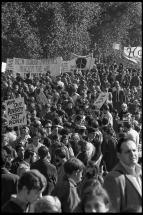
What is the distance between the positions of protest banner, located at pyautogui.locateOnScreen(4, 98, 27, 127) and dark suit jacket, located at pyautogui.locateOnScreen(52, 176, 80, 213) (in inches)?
267

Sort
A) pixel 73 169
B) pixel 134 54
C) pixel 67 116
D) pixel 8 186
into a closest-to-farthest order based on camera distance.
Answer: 1. pixel 73 169
2. pixel 8 186
3. pixel 67 116
4. pixel 134 54

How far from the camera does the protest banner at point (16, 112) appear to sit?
49.6 feet

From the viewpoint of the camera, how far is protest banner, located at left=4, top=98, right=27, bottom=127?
1512 cm

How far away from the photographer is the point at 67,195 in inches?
319

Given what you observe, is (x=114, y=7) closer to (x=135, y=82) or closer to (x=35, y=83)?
(x=135, y=82)

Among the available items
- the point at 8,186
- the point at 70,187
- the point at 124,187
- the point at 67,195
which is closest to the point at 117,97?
the point at 8,186

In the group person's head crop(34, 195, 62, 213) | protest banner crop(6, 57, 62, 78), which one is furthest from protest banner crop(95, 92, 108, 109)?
person's head crop(34, 195, 62, 213)

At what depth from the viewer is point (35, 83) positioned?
24734 mm

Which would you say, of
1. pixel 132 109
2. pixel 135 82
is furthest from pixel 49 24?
pixel 132 109

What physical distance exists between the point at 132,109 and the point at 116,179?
1206cm

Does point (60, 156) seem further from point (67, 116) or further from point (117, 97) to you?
point (117, 97)

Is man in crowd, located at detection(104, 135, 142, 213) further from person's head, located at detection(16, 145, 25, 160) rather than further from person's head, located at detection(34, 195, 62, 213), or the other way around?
person's head, located at detection(16, 145, 25, 160)

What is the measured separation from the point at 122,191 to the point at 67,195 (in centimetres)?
86

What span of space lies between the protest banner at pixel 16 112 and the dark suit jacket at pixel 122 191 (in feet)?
25.0
